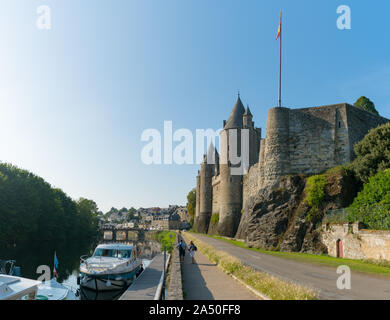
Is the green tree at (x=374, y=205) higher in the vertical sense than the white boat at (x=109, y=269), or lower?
higher

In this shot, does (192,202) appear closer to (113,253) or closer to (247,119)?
(247,119)

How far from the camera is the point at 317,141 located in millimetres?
29484

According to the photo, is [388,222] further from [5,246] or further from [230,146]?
[5,246]

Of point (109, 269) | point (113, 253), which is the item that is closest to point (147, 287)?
point (109, 269)

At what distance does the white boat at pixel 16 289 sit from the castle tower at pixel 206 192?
187 feet

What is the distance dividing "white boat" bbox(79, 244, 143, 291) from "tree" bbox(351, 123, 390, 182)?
57.5 feet

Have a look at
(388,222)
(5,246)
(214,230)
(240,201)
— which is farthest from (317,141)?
(5,246)

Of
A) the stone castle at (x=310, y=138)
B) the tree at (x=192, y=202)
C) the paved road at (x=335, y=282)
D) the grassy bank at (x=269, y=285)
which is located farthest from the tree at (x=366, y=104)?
the tree at (x=192, y=202)

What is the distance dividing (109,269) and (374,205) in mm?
16233

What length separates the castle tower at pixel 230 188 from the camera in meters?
49.2

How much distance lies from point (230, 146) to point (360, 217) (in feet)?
111

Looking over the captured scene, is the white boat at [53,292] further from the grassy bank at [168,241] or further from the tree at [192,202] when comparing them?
the tree at [192,202]

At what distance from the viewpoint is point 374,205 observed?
1962cm
